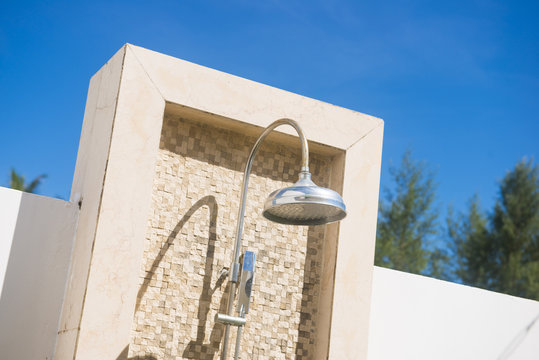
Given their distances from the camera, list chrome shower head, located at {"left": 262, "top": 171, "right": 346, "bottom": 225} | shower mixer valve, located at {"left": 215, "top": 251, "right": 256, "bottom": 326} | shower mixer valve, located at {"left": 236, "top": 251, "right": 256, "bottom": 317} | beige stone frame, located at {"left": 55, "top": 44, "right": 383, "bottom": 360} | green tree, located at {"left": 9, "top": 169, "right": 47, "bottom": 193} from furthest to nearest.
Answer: green tree, located at {"left": 9, "top": 169, "right": 47, "bottom": 193}
shower mixer valve, located at {"left": 236, "top": 251, "right": 256, "bottom": 317}
shower mixer valve, located at {"left": 215, "top": 251, "right": 256, "bottom": 326}
beige stone frame, located at {"left": 55, "top": 44, "right": 383, "bottom": 360}
chrome shower head, located at {"left": 262, "top": 171, "right": 346, "bottom": 225}

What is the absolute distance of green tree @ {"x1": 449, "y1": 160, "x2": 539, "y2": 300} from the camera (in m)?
13.7

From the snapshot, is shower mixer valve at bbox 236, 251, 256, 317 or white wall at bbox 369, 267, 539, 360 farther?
white wall at bbox 369, 267, 539, 360

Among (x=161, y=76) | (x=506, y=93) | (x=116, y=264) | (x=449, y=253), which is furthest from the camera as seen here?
(x=506, y=93)

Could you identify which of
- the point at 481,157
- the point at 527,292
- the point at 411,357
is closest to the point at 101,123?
the point at 411,357

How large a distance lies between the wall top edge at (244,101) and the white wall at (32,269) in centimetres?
73

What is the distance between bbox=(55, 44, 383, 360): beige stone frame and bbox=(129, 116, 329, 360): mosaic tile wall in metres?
0.10

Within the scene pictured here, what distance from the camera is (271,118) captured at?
3059 mm

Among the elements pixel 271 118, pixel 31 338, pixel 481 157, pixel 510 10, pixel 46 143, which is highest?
pixel 510 10

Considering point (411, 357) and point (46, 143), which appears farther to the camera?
point (46, 143)

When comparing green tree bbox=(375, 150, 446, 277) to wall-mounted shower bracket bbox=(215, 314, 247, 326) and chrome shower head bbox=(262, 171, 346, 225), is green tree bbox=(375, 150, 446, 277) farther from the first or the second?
chrome shower head bbox=(262, 171, 346, 225)

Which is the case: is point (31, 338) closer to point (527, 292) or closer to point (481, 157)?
point (527, 292)

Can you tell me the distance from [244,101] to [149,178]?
61 cm

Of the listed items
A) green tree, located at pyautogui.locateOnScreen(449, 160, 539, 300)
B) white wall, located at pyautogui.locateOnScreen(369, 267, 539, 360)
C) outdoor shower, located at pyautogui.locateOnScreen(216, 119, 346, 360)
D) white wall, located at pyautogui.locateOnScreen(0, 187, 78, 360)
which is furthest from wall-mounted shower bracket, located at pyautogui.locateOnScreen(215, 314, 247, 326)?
green tree, located at pyautogui.locateOnScreen(449, 160, 539, 300)

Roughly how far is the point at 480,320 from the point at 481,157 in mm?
13138
